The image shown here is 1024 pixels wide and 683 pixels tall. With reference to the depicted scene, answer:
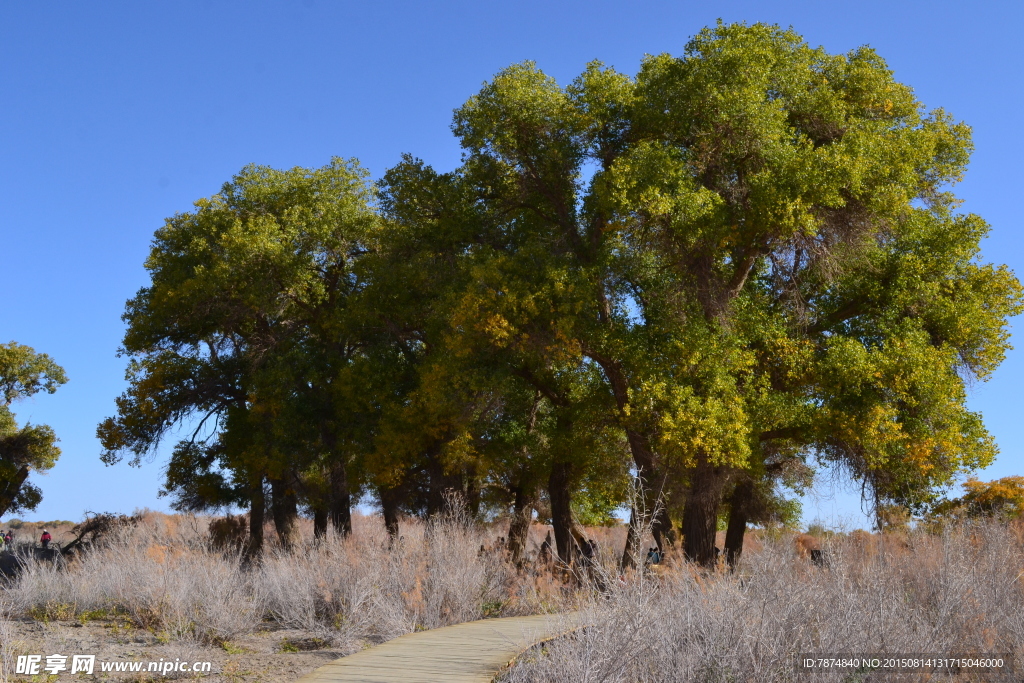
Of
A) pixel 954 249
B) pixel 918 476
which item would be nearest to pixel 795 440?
pixel 918 476

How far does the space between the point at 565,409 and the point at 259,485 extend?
11303 mm

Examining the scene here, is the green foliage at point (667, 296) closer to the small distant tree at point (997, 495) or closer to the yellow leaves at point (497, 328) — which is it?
the yellow leaves at point (497, 328)

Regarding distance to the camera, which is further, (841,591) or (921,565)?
(921,565)

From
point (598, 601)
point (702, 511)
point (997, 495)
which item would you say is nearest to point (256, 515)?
point (702, 511)

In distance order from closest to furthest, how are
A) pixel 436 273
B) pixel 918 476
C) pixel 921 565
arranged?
pixel 921 565, pixel 918 476, pixel 436 273

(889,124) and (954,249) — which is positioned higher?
(889,124)

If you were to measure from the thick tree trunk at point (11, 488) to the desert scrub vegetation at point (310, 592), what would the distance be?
24.3m

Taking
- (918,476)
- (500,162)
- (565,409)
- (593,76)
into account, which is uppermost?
(593,76)

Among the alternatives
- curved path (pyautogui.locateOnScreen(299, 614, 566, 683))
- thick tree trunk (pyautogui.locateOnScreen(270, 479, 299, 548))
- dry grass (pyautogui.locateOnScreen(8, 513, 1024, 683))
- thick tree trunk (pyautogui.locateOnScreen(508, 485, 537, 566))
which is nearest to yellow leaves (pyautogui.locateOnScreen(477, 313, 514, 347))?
dry grass (pyautogui.locateOnScreen(8, 513, 1024, 683))

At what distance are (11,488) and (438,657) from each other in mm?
34191

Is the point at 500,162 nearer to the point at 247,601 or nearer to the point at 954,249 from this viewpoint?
the point at 954,249

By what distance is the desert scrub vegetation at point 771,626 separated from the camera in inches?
310

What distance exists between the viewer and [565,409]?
21578 millimetres

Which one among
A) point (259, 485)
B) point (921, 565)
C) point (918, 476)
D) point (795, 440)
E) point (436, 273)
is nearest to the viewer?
point (921, 565)
